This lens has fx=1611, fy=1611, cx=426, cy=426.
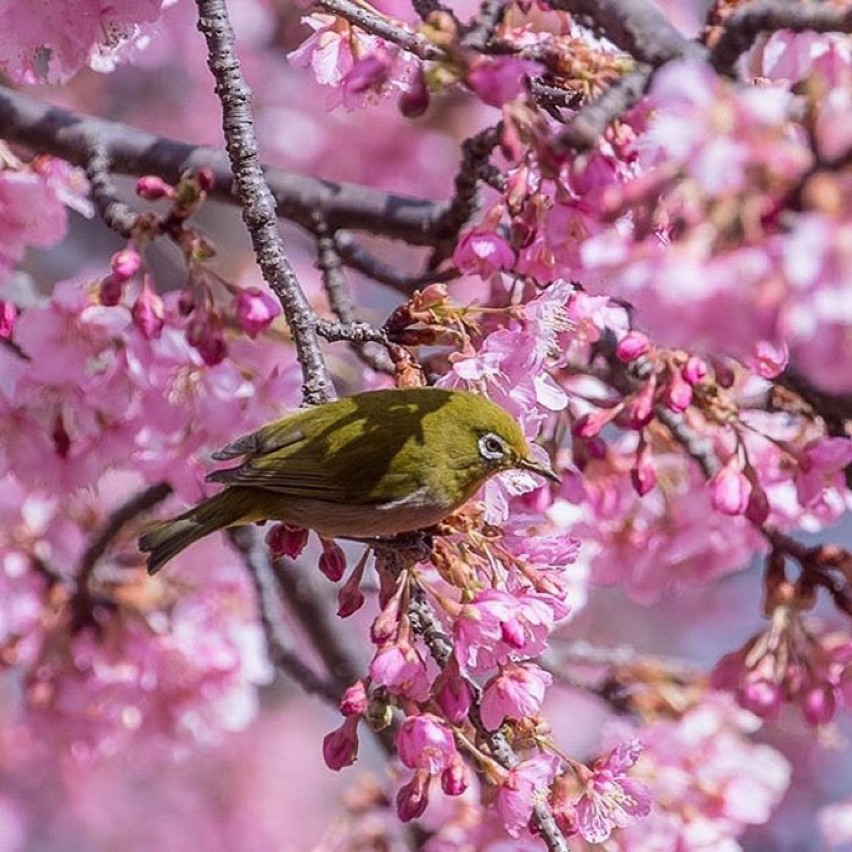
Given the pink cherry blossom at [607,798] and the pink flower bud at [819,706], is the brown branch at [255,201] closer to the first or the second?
the pink cherry blossom at [607,798]

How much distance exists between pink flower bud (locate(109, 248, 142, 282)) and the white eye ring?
0.62 metres

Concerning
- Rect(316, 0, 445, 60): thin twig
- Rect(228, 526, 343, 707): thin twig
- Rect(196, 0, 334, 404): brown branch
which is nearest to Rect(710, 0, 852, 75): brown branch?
Rect(316, 0, 445, 60): thin twig

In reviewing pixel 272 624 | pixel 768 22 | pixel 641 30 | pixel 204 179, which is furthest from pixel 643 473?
pixel 272 624

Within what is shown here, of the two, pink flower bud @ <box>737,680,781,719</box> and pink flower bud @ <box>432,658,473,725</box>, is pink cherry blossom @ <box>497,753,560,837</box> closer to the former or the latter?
pink flower bud @ <box>432,658,473,725</box>

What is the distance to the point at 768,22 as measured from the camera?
157cm

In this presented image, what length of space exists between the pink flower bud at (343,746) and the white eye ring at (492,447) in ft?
1.33

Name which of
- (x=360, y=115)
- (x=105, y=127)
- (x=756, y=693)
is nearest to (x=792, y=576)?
(x=756, y=693)

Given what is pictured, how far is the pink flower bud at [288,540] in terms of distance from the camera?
7.23 feet

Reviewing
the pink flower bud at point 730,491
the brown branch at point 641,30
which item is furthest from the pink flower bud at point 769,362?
the brown branch at point 641,30

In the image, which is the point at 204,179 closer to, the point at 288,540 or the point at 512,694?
the point at 288,540

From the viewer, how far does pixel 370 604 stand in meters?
5.61

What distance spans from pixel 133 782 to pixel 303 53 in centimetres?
572

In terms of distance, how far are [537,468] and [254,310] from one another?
0.52m

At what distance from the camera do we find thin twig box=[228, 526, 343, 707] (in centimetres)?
339
